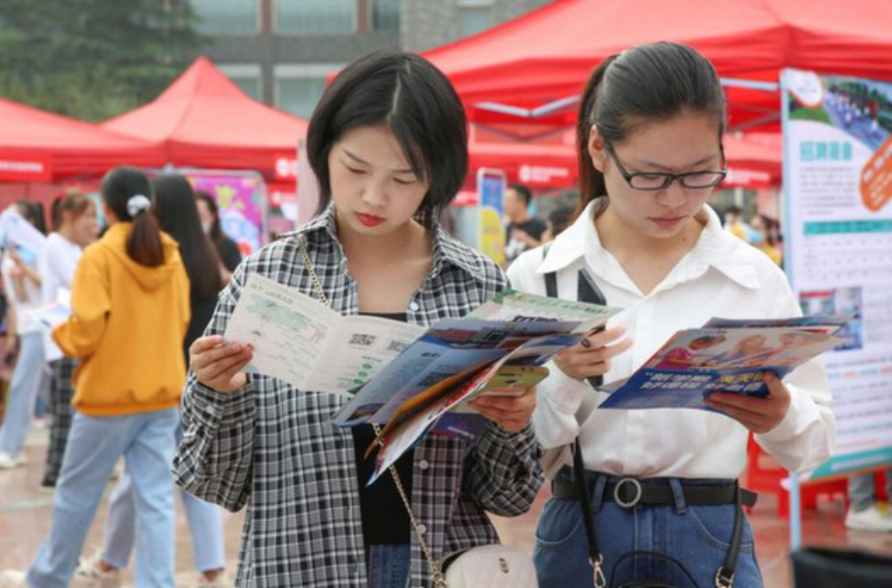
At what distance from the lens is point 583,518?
8.69 feet

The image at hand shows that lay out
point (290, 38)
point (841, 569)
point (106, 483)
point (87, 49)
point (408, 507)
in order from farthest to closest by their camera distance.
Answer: point (290, 38), point (87, 49), point (106, 483), point (408, 507), point (841, 569)

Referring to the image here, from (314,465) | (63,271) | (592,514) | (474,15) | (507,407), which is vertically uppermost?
(474,15)

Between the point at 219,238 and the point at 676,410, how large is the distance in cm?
583

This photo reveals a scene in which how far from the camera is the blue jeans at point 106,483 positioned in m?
5.96

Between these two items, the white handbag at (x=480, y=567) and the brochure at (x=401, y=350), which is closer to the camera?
the brochure at (x=401, y=350)

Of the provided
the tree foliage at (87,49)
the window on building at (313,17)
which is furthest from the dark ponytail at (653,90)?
the window on building at (313,17)

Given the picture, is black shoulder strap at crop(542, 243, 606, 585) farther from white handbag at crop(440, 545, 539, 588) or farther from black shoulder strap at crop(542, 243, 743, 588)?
white handbag at crop(440, 545, 539, 588)

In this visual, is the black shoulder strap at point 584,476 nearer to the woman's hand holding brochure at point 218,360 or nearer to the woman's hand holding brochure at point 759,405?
the woman's hand holding brochure at point 759,405

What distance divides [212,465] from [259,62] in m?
39.2

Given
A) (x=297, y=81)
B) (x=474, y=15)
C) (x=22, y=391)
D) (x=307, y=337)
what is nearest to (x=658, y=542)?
(x=307, y=337)

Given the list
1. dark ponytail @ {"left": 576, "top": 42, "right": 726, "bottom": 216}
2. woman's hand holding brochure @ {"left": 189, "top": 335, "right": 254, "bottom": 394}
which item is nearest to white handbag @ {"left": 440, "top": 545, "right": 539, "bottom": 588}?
woman's hand holding brochure @ {"left": 189, "top": 335, "right": 254, "bottom": 394}

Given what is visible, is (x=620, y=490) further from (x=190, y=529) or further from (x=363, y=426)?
(x=190, y=529)

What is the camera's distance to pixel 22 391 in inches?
411

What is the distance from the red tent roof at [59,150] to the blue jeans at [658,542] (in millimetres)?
10122
